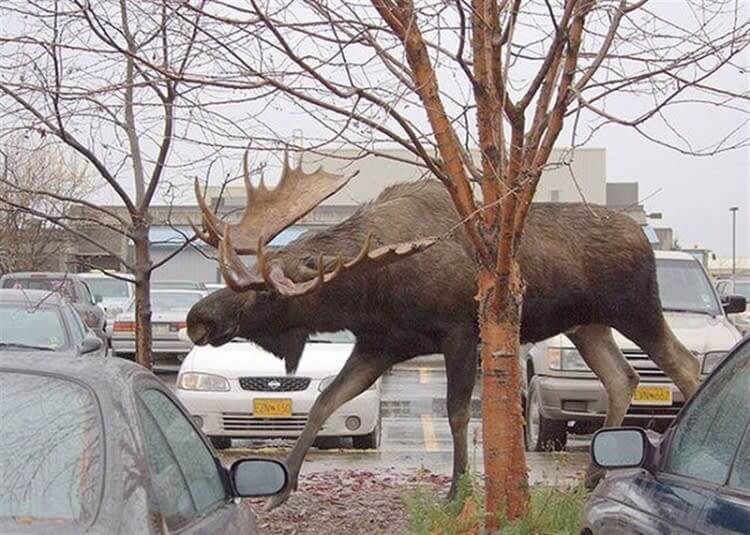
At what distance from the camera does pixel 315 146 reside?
645cm

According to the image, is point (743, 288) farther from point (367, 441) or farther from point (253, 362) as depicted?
point (253, 362)

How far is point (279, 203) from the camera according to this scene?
29.1ft

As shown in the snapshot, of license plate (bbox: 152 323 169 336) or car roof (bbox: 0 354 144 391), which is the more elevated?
license plate (bbox: 152 323 169 336)

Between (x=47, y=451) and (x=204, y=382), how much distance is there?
27.0 feet

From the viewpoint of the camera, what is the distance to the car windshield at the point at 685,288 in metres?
13.4

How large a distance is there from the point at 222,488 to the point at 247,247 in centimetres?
402

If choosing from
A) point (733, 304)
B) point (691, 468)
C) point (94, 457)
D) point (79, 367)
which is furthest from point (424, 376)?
point (94, 457)

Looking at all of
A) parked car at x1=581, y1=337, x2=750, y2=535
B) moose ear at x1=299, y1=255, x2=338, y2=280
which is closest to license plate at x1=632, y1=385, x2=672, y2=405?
moose ear at x1=299, y1=255, x2=338, y2=280

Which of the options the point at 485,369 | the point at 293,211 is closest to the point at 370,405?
the point at 293,211

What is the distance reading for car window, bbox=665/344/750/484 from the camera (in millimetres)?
4012

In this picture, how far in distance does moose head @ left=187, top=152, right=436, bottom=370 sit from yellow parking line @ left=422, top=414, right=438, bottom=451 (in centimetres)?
394

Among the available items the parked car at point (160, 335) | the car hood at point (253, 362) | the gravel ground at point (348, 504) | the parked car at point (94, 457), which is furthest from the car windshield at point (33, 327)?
the parked car at point (160, 335)

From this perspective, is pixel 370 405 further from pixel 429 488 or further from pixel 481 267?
pixel 481 267

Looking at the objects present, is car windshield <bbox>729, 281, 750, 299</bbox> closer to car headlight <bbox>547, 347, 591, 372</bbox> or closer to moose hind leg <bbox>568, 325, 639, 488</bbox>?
car headlight <bbox>547, 347, 591, 372</bbox>
